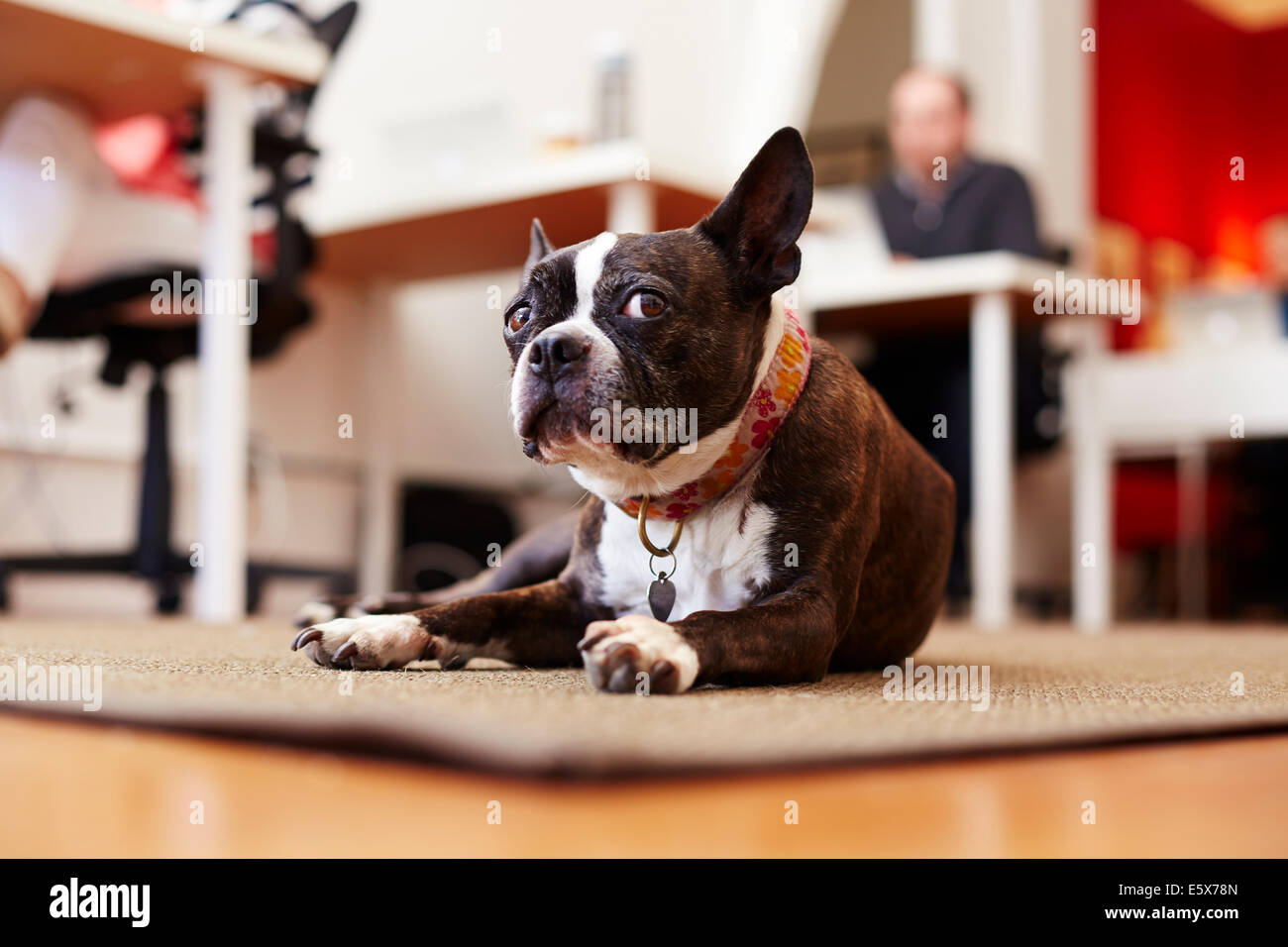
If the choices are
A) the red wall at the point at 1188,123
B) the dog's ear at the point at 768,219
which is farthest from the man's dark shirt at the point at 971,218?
the red wall at the point at 1188,123

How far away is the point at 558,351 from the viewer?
1330mm

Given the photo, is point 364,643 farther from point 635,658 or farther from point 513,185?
point 513,185

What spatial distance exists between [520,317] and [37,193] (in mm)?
1411

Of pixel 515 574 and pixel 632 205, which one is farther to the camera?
pixel 632 205

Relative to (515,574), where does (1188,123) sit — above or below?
above

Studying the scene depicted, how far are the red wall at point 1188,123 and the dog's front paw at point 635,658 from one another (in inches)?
292

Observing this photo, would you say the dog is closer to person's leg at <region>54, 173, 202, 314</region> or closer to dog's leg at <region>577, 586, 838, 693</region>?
dog's leg at <region>577, 586, 838, 693</region>

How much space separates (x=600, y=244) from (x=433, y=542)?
3019 millimetres

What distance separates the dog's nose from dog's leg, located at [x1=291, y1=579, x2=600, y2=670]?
284mm

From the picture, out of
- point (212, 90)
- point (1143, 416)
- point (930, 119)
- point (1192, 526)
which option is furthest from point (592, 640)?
point (1192, 526)

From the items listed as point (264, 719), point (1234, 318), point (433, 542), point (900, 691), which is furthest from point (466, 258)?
point (1234, 318)

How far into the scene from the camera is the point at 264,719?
0.86 meters
